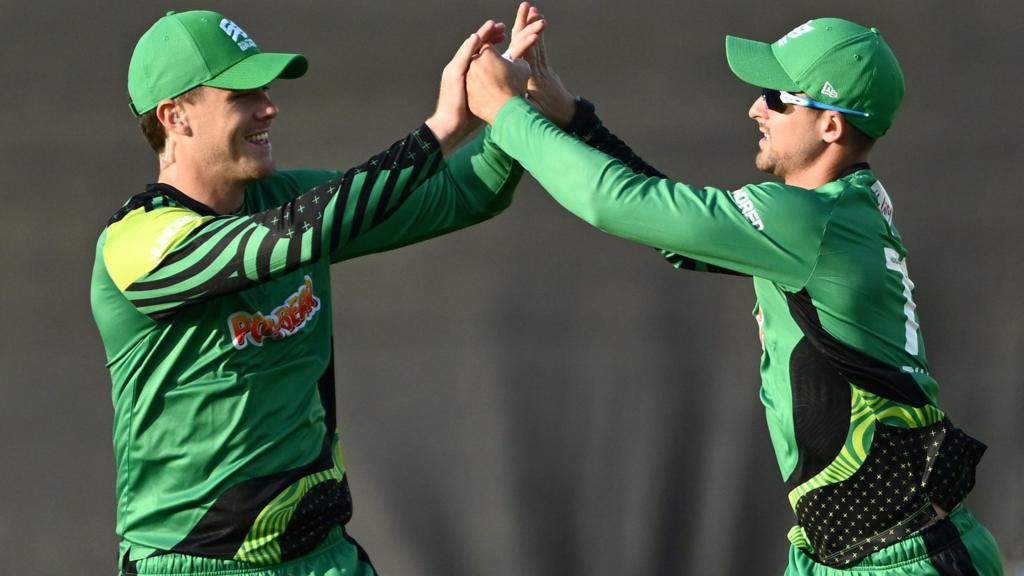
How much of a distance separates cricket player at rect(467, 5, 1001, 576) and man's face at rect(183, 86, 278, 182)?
1.34 ft

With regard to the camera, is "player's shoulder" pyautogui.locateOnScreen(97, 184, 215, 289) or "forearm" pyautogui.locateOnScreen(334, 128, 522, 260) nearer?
"player's shoulder" pyautogui.locateOnScreen(97, 184, 215, 289)

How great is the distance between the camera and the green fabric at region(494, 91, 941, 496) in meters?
2.30

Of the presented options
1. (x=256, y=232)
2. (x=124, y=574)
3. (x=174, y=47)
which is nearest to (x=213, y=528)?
(x=124, y=574)

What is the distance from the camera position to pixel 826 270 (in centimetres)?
235

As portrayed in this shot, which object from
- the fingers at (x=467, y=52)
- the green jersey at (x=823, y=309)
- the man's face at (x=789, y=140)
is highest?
the fingers at (x=467, y=52)

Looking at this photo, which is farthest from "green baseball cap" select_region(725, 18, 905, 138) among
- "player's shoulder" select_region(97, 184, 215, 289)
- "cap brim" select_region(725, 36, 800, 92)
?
"player's shoulder" select_region(97, 184, 215, 289)

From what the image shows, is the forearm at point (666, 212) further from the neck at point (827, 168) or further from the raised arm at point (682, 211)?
the neck at point (827, 168)

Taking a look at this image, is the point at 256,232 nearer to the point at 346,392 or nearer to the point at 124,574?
the point at 124,574

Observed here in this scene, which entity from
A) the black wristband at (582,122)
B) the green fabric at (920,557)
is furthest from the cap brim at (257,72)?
the green fabric at (920,557)

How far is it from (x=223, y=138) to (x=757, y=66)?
38.3 inches

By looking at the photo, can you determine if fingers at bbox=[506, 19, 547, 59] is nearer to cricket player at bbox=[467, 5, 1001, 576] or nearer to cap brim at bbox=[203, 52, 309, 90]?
cricket player at bbox=[467, 5, 1001, 576]

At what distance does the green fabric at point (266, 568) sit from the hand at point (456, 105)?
0.75 meters

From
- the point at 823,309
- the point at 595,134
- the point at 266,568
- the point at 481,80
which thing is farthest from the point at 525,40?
the point at 266,568

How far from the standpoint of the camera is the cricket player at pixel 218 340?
7.84ft
